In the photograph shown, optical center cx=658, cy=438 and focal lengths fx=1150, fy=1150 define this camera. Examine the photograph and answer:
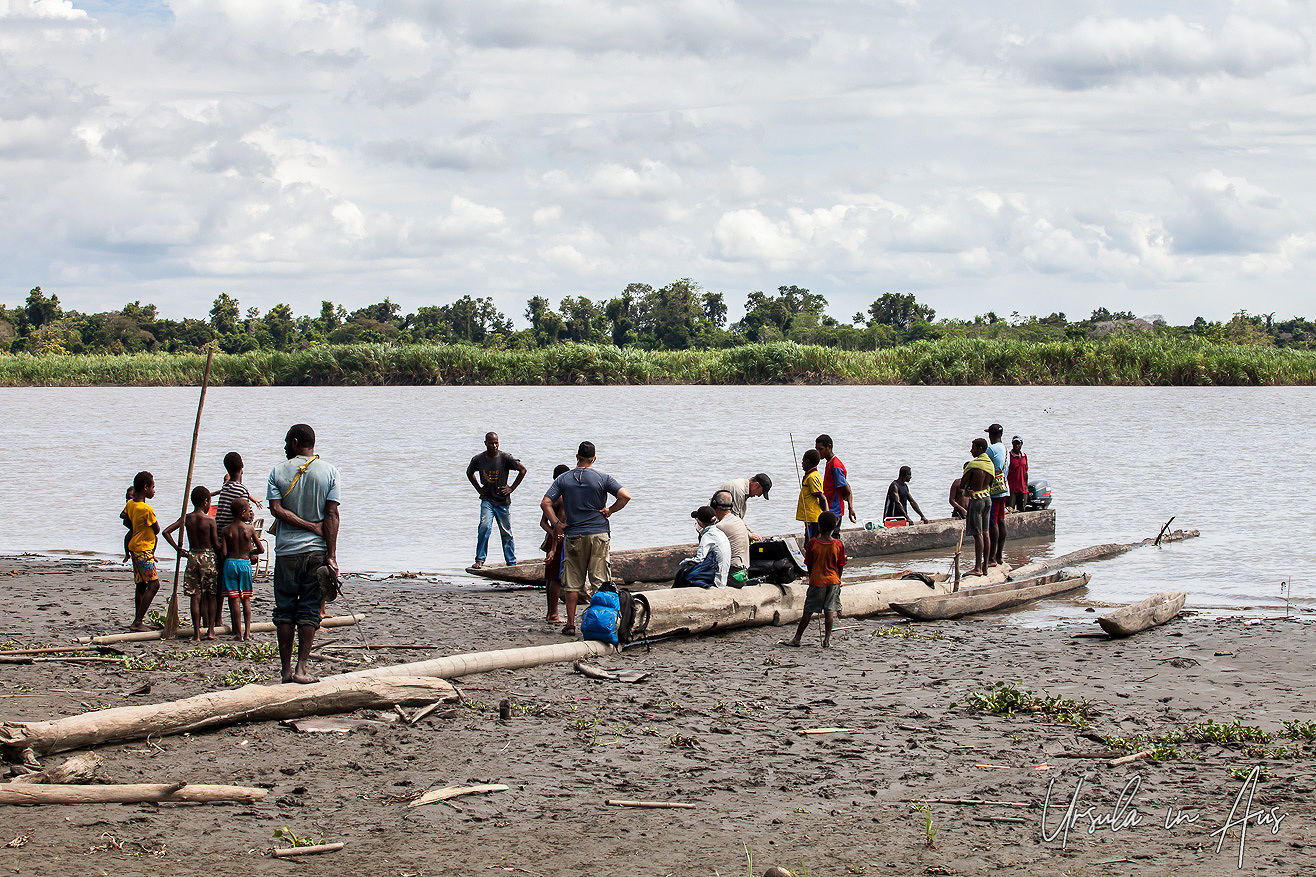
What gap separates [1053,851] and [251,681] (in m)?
5.23

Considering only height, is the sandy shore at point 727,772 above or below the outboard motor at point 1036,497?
below

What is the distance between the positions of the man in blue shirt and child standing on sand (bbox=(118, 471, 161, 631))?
3247mm

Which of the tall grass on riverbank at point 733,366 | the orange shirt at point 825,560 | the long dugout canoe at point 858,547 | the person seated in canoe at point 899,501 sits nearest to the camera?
the orange shirt at point 825,560

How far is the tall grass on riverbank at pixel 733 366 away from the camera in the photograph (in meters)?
60.2

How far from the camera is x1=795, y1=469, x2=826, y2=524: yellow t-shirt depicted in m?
11.9

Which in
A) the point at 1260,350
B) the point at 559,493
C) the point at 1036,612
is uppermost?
the point at 1260,350

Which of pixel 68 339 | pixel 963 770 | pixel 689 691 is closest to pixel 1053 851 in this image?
pixel 963 770

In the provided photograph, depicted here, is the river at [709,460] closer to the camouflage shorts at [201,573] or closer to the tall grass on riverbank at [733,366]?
the tall grass on riverbank at [733,366]

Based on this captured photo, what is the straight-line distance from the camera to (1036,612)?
12.4 m

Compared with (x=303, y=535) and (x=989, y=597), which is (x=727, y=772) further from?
(x=989, y=597)

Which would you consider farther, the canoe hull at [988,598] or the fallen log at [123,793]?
the canoe hull at [988,598]

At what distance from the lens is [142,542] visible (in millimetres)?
9484

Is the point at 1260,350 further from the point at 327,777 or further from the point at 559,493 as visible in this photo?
the point at 327,777

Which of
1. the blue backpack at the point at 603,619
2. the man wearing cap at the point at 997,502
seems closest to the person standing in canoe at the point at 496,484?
the blue backpack at the point at 603,619
